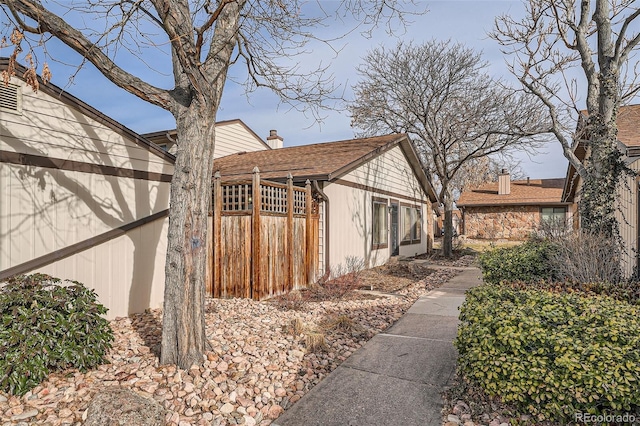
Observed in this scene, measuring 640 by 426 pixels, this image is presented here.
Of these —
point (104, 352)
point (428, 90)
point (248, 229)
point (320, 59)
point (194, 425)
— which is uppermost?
point (428, 90)

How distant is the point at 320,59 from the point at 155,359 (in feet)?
13.9

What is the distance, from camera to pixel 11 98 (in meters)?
4.32

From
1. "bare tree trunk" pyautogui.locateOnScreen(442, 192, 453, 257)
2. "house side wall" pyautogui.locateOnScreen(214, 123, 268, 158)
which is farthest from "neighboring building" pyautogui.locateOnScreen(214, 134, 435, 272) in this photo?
"bare tree trunk" pyautogui.locateOnScreen(442, 192, 453, 257)

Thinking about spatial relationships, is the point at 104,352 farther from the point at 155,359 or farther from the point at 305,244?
the point at 305,244

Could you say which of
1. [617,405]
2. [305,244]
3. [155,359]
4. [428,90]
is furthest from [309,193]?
[428,90]

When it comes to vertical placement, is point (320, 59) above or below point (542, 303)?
above

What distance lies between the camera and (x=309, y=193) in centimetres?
805

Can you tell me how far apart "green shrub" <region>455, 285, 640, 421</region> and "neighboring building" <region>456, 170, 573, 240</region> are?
2122 centimetres

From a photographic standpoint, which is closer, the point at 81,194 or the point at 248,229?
the point at 81,194

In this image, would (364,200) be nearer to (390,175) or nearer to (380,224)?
(380,224)

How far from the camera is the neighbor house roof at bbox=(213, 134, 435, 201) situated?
879 centimetres

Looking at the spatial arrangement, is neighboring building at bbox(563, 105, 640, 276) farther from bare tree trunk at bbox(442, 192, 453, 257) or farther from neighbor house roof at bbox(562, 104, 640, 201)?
bare tree trunk at bbox(442, 192, 453, 257)

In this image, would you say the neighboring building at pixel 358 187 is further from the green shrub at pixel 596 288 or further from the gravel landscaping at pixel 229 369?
the green shrub at pixel 596 288

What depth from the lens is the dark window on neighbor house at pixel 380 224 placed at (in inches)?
444
